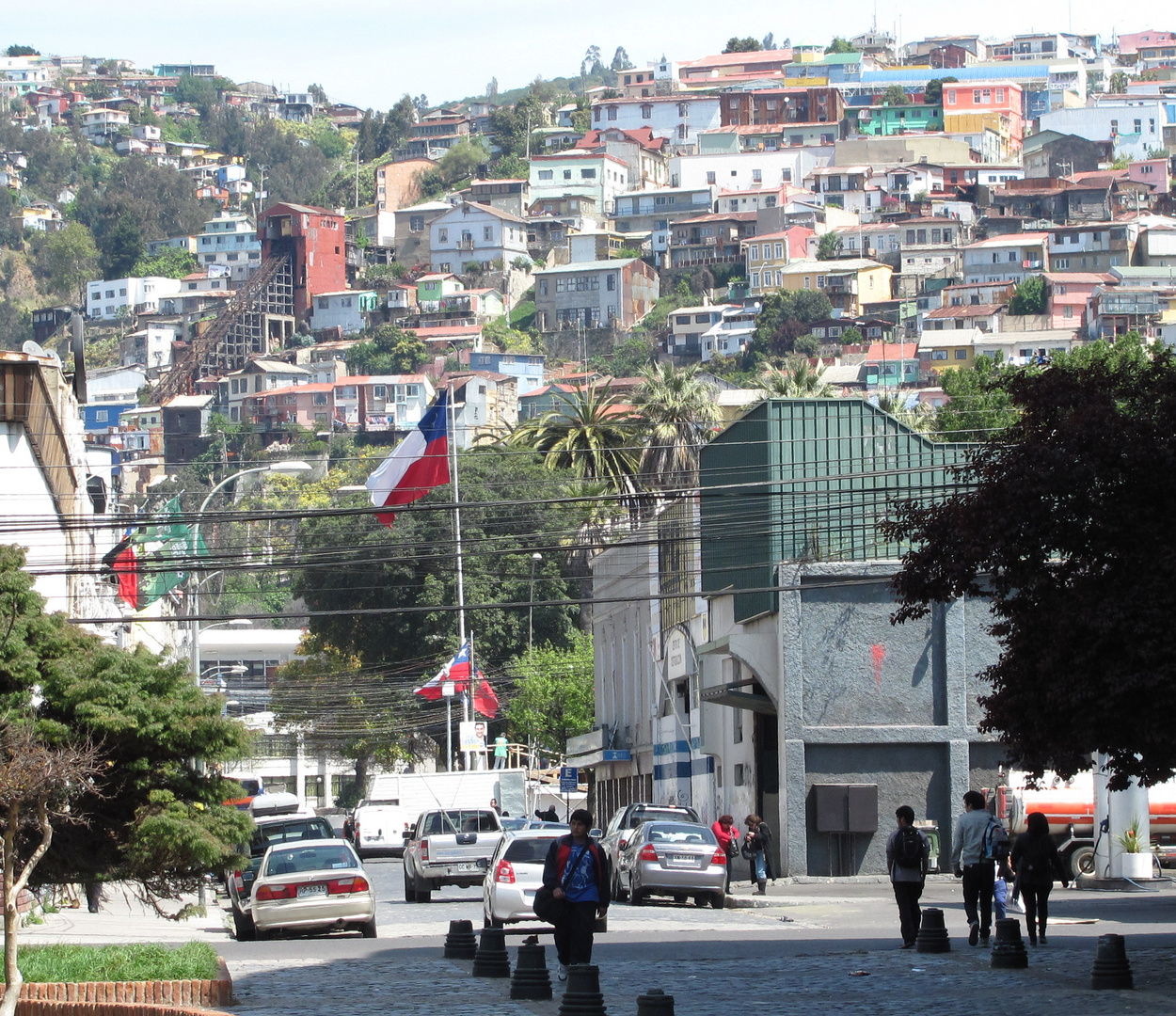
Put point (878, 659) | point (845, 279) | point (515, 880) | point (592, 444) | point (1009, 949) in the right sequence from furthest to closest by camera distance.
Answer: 1. point (845, 279)
2. point (592, 444)
3. point (878, 659)
4. point (515, 880)
5. point (1009, 949)

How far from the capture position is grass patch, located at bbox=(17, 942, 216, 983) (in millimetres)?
15375

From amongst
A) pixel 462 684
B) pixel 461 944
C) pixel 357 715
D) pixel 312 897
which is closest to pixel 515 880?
pixel 312 897

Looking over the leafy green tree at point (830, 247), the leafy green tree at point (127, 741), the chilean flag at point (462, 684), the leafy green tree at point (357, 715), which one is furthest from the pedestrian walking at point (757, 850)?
the leafy green tree at point (830, 247)

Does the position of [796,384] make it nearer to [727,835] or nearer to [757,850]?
[727,835]

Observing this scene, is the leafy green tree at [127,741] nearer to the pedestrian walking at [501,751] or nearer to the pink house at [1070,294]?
the pedestrian walking at [501,751]

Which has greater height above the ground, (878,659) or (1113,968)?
(878,659)

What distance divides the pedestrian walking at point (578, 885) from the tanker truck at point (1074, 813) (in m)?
16.0

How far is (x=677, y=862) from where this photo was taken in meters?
27.8

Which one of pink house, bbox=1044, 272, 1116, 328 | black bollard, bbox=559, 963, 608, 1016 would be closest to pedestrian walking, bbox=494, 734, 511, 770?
black bollard, bbox=559, 963, 608, 1016

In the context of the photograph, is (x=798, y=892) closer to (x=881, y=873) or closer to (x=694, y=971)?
(x=881, y=873)

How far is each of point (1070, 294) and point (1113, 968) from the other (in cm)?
15984

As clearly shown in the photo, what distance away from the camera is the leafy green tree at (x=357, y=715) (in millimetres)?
79831

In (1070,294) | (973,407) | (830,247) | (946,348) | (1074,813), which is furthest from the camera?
(830,247)

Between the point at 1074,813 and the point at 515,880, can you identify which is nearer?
the point at 515,880
